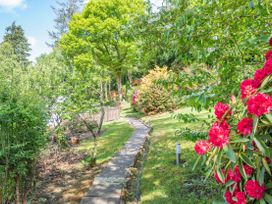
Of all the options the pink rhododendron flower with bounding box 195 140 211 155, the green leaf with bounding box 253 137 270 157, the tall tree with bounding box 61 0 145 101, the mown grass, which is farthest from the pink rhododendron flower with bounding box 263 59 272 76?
the tall tree with bounding box 61 0 145 101

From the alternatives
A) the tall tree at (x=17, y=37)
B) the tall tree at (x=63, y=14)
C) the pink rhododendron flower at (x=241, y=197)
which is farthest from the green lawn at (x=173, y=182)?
the tall tree at (x=17, y=37)

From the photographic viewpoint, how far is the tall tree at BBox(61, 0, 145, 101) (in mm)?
25266

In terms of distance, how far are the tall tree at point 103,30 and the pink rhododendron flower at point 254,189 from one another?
23.0m

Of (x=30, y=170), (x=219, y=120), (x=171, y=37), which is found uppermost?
(x=171, y=37)

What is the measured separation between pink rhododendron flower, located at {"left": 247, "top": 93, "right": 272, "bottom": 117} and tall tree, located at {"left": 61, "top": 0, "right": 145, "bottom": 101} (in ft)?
75.5

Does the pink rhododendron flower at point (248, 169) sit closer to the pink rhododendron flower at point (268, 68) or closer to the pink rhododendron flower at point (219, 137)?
the pink rhododendron flower at point (219, 137)

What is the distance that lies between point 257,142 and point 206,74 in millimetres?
2211

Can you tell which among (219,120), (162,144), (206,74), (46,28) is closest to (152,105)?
(162,144)

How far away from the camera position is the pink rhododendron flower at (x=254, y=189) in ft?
5.26

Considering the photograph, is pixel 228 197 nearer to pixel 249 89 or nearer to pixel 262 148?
pixel 262 148

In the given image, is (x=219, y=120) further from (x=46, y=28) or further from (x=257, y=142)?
(x=46, y=28)

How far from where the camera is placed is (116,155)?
29.3 ft

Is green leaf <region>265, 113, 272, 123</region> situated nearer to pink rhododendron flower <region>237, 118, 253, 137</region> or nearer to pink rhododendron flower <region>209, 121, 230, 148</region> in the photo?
pink rhododendron flower <region>237, 118, 253, 137</region>

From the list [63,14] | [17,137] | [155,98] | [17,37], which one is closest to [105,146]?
[17,137]
